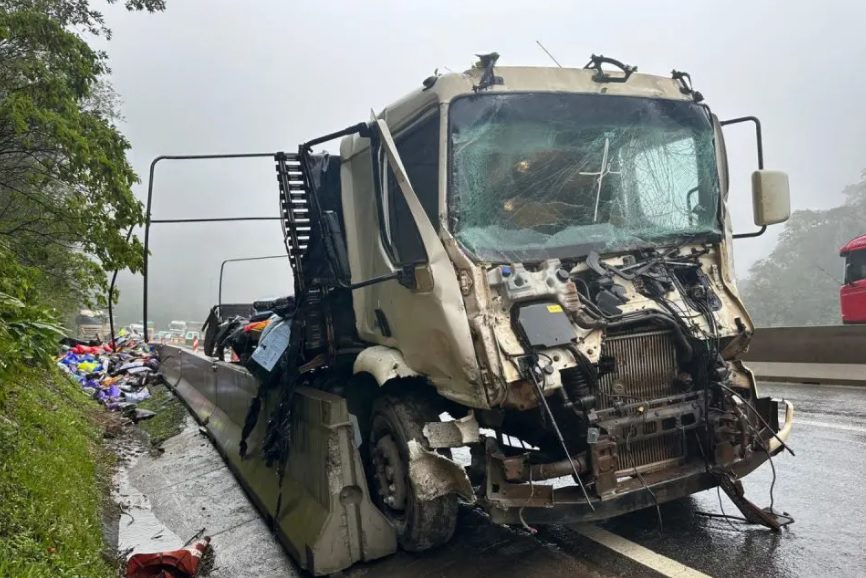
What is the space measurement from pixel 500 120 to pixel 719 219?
1686mm

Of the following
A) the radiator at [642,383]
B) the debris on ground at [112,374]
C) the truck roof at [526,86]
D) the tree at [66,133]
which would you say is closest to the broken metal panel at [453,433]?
the radiator at [642,383]

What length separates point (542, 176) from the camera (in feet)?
12.7

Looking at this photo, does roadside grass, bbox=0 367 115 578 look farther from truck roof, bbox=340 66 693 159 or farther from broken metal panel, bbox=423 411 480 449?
truck roof, bbox=340 66 693 159

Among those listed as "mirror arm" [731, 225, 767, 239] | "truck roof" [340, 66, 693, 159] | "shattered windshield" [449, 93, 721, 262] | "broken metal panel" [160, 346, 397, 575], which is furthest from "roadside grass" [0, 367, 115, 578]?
"mirror arm" [731, 225, 767, 239]

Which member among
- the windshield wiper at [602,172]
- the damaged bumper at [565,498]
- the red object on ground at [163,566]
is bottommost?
the red object on ground at [163,566]

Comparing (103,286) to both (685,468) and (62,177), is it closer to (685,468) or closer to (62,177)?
(62,177)

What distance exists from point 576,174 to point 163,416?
31.2 ft

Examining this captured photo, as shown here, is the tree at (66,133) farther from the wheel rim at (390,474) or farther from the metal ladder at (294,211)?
the wheel rim at (390,474)

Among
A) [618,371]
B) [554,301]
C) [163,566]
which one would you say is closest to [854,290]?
[618,371]

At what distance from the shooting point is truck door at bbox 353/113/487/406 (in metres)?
3.45

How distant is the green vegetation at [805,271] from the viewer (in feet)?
132

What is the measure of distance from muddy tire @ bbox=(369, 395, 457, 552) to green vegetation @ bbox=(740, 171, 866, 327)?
4029cm

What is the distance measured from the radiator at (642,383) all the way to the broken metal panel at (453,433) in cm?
70

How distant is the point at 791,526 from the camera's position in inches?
155
